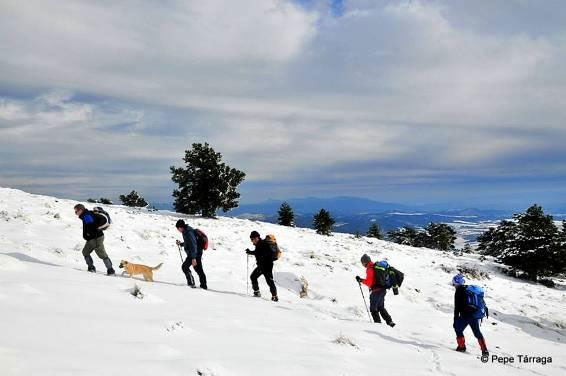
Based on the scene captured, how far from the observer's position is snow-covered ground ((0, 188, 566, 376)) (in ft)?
17.6

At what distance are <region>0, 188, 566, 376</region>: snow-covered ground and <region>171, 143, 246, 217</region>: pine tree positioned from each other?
1944 cm

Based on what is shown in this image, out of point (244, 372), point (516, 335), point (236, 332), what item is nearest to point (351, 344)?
point (236, 332)

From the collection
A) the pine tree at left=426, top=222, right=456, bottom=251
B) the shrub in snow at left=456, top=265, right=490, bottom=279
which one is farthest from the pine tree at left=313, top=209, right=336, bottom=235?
the pine tree at left=426, top=222, right=456, bottom=251

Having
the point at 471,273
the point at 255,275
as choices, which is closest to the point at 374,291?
the point at 255,275

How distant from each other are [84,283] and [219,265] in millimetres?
9160

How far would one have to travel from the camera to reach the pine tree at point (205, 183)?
41.1 metres

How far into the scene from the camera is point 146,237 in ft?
67.9

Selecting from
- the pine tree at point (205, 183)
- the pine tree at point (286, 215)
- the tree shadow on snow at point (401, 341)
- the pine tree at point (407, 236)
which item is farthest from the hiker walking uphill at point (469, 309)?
the pine tree at point (407, 236)

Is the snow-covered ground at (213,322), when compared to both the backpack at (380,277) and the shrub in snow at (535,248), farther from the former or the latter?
the shrub in snow at (535,248)

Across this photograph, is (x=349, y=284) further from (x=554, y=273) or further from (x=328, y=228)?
(x=328, y=228)

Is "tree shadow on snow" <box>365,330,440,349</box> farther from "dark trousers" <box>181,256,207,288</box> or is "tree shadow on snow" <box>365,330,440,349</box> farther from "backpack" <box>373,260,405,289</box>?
"dark trousers" <box>181,256,207,288</box>

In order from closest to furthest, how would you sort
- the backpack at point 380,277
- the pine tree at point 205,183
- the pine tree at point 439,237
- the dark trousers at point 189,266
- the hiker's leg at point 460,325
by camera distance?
1. the hiker's leg at point 460,325
2. the backpack at point 380,277
3. the dark trousers at point 189,266
4. the pine tree at point 205,183
5. the pine tree at point 439,237

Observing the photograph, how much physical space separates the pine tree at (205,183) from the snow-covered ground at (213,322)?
1944 cm

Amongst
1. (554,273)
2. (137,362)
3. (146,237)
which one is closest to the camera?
(137,362)
